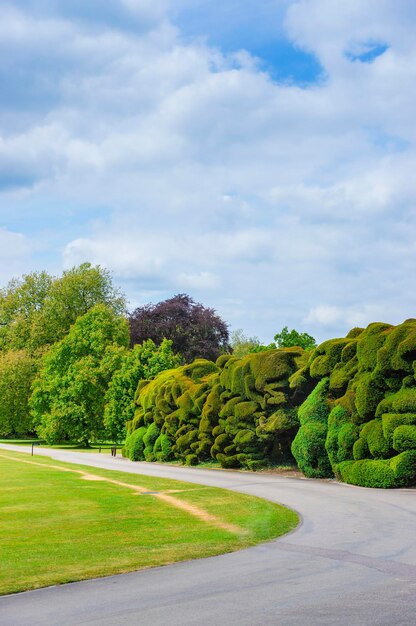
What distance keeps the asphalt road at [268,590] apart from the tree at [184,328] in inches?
2277

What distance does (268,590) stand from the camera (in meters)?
8.34

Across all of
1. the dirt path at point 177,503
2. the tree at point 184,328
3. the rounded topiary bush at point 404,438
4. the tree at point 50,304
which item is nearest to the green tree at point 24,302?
the tree at point 50,304

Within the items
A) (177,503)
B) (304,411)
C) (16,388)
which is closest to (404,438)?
(304,411)

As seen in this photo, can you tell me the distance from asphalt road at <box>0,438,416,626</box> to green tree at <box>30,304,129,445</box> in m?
47.6

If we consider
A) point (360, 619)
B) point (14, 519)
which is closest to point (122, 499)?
point (14, 519)

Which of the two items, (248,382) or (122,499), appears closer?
(122,499)

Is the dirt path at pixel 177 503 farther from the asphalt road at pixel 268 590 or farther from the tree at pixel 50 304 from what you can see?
the tree at pixel 50 304

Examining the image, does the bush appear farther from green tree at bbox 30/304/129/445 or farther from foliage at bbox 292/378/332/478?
green tree at bbox 30/304/129/445

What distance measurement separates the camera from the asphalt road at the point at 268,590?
7.23 m

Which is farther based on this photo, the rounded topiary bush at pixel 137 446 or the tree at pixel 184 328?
the tree at pixel 184 328

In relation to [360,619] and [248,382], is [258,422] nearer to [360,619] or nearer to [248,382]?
[248,382]

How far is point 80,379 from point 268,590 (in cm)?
5196

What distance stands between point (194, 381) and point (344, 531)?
78.7 feet

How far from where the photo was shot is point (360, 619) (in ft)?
22.9
